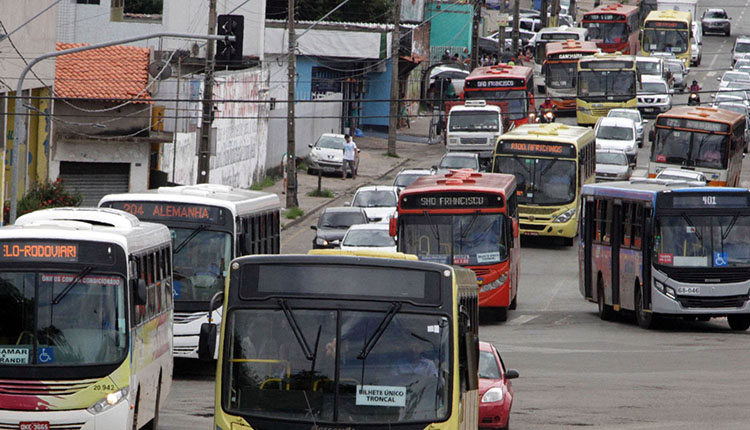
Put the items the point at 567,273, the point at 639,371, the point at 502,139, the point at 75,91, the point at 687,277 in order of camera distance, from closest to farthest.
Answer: the point at 639,371, the point at 687,277, the point at 567,273, the point at 502,139, the point at 75,91

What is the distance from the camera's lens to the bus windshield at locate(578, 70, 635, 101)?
58812mm

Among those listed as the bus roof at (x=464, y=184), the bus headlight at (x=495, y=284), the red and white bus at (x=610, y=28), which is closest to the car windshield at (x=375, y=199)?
the bus roof at (x=464, y=184)

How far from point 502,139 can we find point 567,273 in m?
4.74

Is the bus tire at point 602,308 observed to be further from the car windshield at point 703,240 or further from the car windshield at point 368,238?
the car windshield at point 368,238

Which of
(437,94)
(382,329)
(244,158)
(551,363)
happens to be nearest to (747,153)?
(437,94)

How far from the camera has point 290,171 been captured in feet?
146

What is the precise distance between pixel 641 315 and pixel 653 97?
39.7m

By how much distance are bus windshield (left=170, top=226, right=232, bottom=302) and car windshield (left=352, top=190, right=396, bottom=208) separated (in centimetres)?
1824

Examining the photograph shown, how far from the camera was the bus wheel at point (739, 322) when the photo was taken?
25391 millimetres

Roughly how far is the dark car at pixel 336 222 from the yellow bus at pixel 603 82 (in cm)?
2577

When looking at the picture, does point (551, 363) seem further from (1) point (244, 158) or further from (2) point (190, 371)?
(1) point (244, 158)

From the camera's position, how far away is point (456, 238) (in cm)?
2505

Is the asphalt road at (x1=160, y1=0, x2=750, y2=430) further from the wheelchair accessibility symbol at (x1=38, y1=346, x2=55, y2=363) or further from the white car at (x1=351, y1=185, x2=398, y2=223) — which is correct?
the white car at (x1=351, y1=185, x2=398, y2=223)

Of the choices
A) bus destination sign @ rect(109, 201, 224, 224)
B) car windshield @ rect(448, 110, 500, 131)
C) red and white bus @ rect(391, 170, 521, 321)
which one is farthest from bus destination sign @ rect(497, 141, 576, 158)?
bus destination sign @ rect(109, 201, 224, 224)
